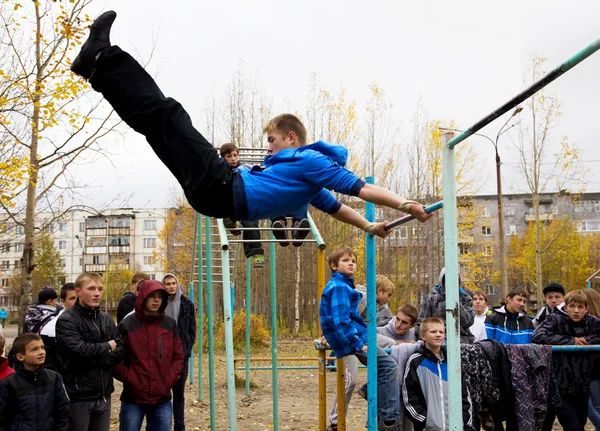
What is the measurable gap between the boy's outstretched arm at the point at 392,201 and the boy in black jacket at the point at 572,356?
2.44m

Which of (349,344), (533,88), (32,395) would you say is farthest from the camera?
(349,344)

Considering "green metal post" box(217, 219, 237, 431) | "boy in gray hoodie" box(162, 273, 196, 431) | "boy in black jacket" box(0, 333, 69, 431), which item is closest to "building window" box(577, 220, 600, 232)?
"boy in gray hoodie" box(162, 273, 196, 431)

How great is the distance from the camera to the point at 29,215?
804 cm

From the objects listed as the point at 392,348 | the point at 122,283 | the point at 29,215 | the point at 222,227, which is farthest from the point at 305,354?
the point at 122,283

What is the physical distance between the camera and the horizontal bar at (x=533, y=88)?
1789mm

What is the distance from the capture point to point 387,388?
4176 millimetres

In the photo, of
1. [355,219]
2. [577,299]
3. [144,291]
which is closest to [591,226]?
[577,299]

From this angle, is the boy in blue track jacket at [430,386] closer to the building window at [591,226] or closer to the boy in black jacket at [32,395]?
the boy in black jacket at [32,395]

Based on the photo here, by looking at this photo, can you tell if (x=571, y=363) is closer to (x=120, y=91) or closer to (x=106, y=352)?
(x=106, y=352)

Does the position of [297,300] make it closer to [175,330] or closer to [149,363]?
[175,330]

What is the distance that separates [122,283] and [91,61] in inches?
1917

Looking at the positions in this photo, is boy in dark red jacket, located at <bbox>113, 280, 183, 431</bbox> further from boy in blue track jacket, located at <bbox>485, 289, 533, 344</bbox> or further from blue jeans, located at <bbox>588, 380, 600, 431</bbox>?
blue jeans, located at <bbox>588, 380, 600, 431</bbox>

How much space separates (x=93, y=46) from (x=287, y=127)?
1046 mm

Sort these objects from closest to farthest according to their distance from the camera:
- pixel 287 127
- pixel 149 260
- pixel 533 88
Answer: pixel 533 88 → pixel 287 127 → pixel 149 260
